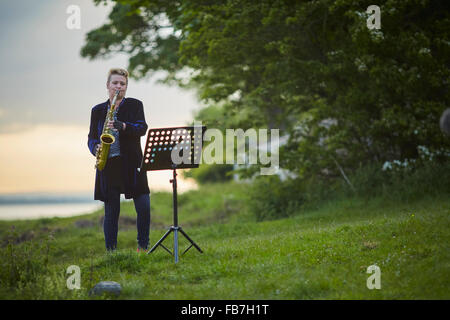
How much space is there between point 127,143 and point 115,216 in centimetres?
122

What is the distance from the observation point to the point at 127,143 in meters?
7.86

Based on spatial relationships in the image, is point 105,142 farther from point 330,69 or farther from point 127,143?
point 330,69

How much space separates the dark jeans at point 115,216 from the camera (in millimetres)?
7883

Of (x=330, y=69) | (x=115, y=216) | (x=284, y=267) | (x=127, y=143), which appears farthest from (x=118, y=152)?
(x=330, y=69)

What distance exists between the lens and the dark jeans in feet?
25.9

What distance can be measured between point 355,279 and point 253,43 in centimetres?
860

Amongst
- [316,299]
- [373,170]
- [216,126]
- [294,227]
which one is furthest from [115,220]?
[373,170]

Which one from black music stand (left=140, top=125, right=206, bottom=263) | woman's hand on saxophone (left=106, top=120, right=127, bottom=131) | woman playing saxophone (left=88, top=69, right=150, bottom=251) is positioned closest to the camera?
black music stand (left=140, top=125, right=206, bottom=263)

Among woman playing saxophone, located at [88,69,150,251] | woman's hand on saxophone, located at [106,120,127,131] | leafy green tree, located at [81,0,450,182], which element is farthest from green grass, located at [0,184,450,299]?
leafy green tree, located at [81,0,450,182]

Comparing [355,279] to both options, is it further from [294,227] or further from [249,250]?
[294,227]

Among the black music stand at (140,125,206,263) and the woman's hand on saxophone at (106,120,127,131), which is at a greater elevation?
the woman's hand on saxophone at (106,120,127,131)

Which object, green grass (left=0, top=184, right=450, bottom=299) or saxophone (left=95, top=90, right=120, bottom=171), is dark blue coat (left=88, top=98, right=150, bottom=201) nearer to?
saxophone (left=95, top=90, right=120, bottom=171)

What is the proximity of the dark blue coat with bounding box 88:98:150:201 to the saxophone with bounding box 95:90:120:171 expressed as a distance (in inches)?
6.7

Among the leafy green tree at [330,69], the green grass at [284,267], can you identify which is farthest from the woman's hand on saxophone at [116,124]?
the leafy green tree at [330,69]
